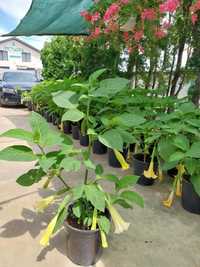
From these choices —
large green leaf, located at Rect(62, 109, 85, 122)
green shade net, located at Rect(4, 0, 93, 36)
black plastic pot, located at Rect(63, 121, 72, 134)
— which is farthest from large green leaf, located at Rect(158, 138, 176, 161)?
green shade net, located at Rect(4, 0, 93, 36)

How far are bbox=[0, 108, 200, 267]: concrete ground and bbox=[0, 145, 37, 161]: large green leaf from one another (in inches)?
27.1

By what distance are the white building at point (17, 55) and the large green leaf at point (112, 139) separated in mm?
25050

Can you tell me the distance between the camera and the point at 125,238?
1751mm

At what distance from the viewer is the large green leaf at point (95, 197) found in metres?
1.22

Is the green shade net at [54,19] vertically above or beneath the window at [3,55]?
beneath

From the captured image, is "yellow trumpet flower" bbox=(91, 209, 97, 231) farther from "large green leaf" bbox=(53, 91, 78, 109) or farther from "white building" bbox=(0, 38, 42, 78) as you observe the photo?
"white building" bbox=(0, 38, 42, 78)

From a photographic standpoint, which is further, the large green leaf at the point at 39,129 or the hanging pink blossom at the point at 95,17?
the hanging pink blossom at the point at 95,17

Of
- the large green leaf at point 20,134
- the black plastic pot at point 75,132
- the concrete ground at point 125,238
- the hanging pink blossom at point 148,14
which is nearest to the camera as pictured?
the large green leaf at point 20,134

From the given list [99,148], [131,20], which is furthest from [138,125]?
[131,20]

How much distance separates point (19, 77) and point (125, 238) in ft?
27.2

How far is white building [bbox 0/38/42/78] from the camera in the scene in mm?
24234

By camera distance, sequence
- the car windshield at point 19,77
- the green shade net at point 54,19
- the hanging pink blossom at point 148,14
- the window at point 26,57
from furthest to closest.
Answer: the window at point 26,57, the car windshield at point 19,77, the green shade net at point 54,19, the hanging pink blossom at point 148,14

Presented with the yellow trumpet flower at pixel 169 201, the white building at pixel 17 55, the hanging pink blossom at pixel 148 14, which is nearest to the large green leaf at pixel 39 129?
the yellow trumpet flower at pixel 169 201

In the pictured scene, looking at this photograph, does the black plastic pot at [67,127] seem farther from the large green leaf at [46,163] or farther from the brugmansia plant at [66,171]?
the large green leaf at [46,163]
